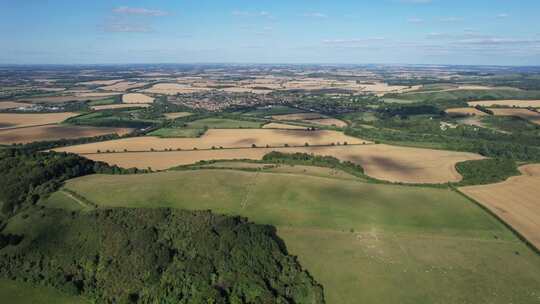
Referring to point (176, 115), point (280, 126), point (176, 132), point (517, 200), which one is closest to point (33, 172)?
point (176, 132)

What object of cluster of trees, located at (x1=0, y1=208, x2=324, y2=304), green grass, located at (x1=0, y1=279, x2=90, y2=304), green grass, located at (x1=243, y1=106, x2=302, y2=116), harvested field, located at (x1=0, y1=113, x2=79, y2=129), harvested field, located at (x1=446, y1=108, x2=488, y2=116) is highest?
harvested field, located at (x1=446, y1=108, x2=488, y2=116)

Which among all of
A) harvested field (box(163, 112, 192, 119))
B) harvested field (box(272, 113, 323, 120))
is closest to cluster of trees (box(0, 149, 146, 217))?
harvested field (box(163, 112, 192, 119))

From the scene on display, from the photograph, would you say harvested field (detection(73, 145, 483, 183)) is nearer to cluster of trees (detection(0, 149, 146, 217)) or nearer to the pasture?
the pasture

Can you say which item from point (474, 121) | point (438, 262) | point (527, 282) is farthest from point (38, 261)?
point (474, 121)

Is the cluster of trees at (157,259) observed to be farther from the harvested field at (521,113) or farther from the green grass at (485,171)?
the harvested field at (521,113)

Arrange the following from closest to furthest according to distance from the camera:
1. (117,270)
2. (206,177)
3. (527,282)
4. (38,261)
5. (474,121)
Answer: (527,282), (117,270), (38,261), (206,177), (474,121)

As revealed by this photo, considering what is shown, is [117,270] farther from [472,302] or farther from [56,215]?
[472,302]

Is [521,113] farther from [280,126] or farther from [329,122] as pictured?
[280,126]
